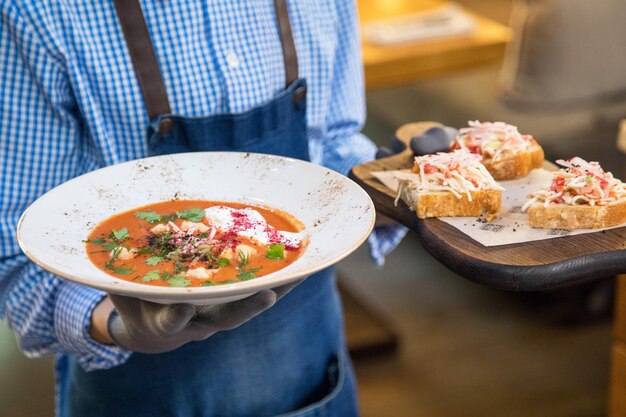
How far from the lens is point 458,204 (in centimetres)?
149

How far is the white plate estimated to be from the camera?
1.10 metres

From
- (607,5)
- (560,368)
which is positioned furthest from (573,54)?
(560,368)

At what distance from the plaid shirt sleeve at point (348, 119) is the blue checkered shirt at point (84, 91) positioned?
18 cm

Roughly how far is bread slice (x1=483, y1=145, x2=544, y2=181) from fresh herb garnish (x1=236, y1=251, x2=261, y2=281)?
647mm

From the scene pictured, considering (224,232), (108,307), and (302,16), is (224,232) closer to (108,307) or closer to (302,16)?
(108,307)

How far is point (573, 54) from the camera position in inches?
162

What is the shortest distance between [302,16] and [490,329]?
2362mm

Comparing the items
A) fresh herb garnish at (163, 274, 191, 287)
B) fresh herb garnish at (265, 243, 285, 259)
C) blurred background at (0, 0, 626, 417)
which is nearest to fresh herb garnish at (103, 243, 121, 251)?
fresh herb garnish at (163, 274, 191, 287)

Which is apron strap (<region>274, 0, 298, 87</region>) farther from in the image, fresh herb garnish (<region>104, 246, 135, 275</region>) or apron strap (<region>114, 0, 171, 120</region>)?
fresh herb garnish (<region>104, 246, 135, 275</region>)

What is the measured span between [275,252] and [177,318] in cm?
17

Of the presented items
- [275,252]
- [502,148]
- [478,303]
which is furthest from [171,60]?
[478,303]

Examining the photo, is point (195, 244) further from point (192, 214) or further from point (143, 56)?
point (143, 56)

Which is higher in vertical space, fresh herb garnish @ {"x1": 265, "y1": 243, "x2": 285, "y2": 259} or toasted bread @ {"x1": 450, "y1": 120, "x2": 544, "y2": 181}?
fresh herb garnish @ {"x1": 265, "y1": 243, "x2": 285, "y2": 259}

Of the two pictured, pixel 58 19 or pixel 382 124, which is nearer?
pixel 58 19
